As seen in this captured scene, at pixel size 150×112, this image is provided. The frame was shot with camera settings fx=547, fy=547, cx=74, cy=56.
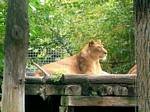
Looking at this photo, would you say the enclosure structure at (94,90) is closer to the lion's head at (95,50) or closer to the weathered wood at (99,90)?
the weathered wood at (99,90)

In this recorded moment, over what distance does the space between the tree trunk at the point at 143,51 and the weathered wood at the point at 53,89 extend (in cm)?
286

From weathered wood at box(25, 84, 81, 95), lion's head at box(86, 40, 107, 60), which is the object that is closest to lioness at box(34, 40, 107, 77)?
lion's head at box(86, 40, 107, 60)

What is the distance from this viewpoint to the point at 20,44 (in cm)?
529

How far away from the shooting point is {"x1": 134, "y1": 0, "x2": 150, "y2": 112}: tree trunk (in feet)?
14.1

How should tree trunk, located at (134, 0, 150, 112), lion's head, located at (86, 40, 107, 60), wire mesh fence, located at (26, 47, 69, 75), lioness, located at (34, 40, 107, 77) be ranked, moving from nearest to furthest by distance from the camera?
tree trunk, located at (134, 0, 150, 112), lioness, located at (34, 40, 107, 77), lion's head, located at (86, 40, 107, 60), wire mesh fence, located at (26, 47, 69, 75)

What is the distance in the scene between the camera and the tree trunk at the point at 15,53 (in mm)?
5266

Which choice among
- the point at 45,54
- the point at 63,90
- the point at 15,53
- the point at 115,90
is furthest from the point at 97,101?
the point at 45,54

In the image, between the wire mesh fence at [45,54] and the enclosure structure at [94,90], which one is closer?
the enclosure structure at [94,90]

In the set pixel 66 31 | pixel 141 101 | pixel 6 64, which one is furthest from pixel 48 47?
pixel 141 101

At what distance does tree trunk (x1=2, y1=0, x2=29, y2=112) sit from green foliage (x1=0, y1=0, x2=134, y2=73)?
5.23 meters

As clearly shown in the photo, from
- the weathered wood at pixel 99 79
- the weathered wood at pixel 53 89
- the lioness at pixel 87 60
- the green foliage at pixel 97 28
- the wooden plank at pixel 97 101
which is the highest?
the green foliage at pixel 97 28

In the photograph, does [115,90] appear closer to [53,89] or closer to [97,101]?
[97,101]

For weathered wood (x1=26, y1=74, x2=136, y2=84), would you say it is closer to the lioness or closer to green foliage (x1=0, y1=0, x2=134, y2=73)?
the lioness

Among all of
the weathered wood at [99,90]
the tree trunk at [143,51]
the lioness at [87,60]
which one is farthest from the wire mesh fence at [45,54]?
the tree trunk at [143,51]
